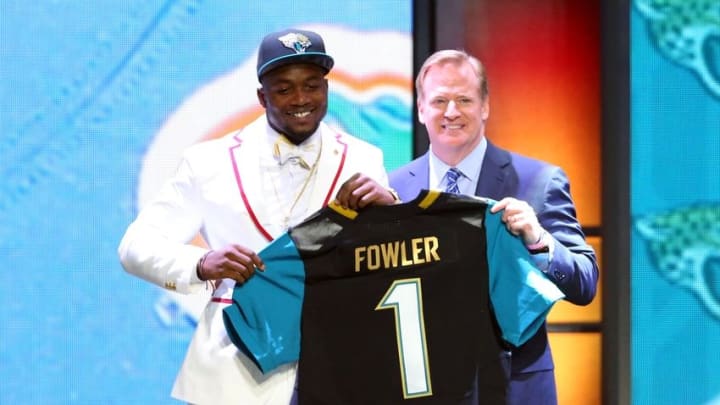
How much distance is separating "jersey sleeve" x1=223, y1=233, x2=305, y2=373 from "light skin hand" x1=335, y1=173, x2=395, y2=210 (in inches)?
6.4

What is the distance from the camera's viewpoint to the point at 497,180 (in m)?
2.81

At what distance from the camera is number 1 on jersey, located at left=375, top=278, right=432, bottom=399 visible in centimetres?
250

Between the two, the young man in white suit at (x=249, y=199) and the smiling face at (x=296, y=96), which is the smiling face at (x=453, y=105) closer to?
the young man in white suit at (x=249, y=199)

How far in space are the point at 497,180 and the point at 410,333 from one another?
1.75 ft

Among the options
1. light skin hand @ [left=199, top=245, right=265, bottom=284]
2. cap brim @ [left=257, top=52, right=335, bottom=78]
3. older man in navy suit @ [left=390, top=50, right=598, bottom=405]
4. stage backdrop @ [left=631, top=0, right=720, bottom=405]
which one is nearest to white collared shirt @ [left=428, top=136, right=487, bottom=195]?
older man in navy suit @ [left=390, top=50, right=598, bottom=405]

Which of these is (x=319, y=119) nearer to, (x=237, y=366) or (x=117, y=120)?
(x=237, y=366)

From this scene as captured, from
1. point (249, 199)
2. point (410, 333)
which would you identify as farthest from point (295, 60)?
point (410, 333)

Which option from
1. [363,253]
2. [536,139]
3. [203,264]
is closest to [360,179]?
[363,253]

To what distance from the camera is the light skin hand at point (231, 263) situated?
240 centimetres

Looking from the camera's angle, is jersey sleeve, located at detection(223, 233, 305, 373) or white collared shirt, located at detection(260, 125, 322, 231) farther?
white collared shirt, located at detection(260, 125, 322, 231)

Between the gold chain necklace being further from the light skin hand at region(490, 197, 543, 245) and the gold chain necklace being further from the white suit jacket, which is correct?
the light skin hand at region(490, 197, 543, 245)

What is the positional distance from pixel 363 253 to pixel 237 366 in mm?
401

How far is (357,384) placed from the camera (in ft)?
8.25

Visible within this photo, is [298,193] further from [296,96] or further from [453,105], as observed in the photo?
[453,105]
